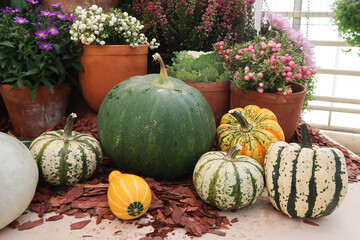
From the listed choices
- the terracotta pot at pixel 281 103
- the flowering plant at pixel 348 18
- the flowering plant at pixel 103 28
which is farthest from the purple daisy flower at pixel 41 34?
the flowering plant at pixel 348 18

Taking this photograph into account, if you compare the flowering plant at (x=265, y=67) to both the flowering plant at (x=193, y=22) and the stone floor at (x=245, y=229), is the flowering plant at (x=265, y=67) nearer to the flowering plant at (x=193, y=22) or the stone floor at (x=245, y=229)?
the flowering plant at (x=193, y=22)

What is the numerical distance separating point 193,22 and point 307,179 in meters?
2.08

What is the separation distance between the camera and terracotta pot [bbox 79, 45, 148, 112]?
101 inches

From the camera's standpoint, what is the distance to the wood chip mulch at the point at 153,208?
59.7 inches

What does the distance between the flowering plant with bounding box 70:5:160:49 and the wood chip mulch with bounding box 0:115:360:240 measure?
3.69 ft

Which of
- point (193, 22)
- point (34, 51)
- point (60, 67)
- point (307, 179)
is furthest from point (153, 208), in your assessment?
point (193, 22)

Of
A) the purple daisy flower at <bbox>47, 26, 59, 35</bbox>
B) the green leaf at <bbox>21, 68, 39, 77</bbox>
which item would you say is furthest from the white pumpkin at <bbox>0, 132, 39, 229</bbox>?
the purple daisy flower at <bbox>47, 26, 59, 35</bbox>

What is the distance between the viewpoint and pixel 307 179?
150cm

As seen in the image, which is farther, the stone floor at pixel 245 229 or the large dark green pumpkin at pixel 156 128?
the large dark green pumpkin at pixel 156 128

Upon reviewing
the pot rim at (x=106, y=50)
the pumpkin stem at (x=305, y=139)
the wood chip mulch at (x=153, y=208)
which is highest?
the pot rim at (x=106, y=50)

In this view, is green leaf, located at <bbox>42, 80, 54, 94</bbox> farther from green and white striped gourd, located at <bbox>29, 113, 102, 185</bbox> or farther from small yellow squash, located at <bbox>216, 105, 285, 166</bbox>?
small yellow squash, located at <bbox>216, 105, 285, 166</bbox>

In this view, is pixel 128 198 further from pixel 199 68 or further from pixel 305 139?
pixel 199 68

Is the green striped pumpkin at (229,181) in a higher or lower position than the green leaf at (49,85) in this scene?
lower

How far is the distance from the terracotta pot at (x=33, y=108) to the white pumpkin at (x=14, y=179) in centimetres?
105
